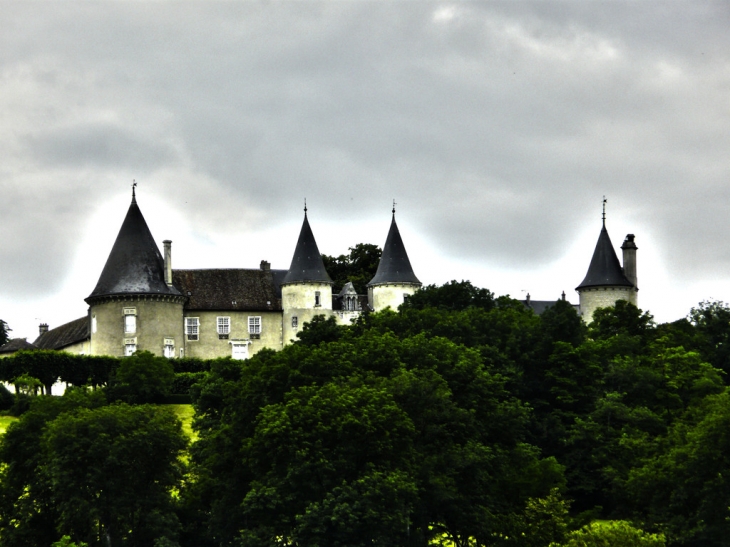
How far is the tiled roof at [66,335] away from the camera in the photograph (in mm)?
88000

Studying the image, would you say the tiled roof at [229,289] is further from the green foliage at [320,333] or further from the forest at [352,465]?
the forest at [352,465]

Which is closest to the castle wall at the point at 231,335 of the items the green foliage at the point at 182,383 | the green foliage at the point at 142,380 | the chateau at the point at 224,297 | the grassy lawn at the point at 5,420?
the chateau at the point at 224,297

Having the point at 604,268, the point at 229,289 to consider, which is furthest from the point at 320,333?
the point at 604,268

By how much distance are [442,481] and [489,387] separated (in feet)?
26.7

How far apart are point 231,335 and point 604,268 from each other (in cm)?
2519

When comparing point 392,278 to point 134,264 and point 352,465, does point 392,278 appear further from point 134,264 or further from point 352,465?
point 352,465

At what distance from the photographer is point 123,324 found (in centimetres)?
8156

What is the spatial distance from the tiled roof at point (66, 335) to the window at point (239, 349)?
8.92 metres

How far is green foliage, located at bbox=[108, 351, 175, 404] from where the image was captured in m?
72.0

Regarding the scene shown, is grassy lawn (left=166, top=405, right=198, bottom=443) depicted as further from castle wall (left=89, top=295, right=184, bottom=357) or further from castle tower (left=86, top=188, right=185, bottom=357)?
castle tower (left=86, top=188, right=185, bottom=357)

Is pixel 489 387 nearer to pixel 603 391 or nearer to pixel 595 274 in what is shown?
pixel 603 391

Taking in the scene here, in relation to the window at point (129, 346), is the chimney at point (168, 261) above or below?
above

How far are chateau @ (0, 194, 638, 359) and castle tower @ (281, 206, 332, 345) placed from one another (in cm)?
6

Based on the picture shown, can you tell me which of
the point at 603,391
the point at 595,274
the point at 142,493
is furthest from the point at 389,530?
the point at 595,274
